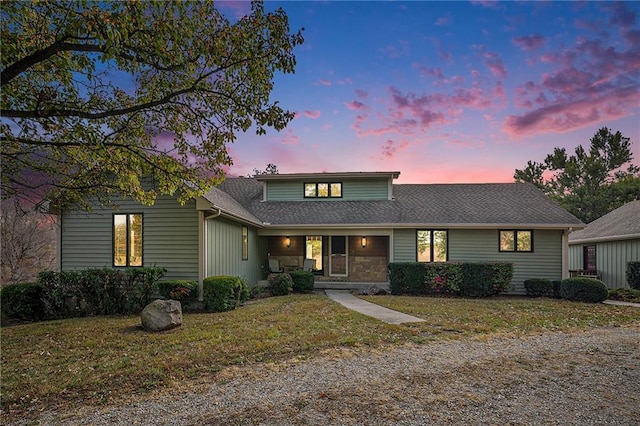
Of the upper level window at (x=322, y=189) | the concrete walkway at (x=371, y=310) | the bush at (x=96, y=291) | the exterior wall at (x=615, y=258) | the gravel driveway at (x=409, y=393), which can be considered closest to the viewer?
the gravel driveway at (x=409, y=393)

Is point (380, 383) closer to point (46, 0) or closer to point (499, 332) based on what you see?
point (499, 332)

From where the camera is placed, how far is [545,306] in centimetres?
1111

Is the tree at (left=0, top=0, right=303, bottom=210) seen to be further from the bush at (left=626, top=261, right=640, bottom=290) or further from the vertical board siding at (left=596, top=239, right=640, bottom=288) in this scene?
the vertical board siding at (left=596, top=239, right=640, bottom=288)

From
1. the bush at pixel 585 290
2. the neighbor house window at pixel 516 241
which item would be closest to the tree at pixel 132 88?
the bush at pixel 585 290

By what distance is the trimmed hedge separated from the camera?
1343cm

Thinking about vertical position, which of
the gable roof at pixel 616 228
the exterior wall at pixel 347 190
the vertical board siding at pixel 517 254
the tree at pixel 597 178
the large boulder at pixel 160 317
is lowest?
the large boulder at pixel 160 317

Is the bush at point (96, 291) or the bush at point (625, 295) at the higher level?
the bush at point (96, 291)

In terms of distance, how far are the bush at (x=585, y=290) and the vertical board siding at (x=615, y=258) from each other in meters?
5.26

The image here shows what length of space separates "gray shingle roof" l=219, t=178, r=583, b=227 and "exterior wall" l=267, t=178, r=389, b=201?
0.30m

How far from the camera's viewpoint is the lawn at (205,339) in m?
4.77

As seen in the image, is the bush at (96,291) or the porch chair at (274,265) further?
the porch chair at (274,265)

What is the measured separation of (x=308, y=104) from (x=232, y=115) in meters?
6.68

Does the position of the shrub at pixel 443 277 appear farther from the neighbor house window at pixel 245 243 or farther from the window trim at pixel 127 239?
the window trim at pixel 127 239

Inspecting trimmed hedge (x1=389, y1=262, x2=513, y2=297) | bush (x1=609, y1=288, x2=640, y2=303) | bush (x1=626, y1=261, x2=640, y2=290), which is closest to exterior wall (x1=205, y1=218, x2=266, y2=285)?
trimmed hedge (x1=389, y1=262, x2=513, y2=297)
